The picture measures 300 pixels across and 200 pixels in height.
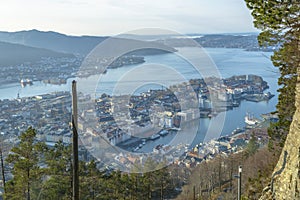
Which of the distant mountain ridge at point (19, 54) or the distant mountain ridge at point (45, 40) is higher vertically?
the distant mountain ridge at point (45, 40)

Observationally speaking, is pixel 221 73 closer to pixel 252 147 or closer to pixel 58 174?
pixel 252 147

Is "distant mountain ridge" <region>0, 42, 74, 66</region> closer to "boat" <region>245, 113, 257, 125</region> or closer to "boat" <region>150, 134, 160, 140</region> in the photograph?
"boat" <region>245, 113, 257, 125</region>

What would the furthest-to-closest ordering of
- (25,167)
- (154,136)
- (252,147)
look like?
(252,147) → (25,167) → (154,136)

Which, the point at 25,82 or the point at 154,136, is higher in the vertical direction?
the point at 25,82

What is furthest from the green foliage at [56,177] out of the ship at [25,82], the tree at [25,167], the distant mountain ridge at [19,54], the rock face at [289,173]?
the distant mountain ridge at [19,54]

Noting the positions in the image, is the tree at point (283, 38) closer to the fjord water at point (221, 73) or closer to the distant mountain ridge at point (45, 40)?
the fjord water at point (221, 73)

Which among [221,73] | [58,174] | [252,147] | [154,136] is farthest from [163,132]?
[221,73]
